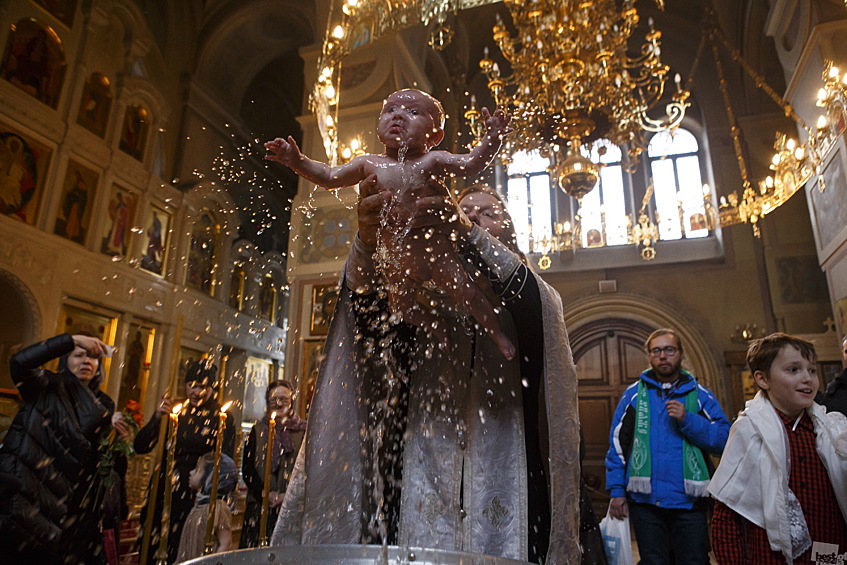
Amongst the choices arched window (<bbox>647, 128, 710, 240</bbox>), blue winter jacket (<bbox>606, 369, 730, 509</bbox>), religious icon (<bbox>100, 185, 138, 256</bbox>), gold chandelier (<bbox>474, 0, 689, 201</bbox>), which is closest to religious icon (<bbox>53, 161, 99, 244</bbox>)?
religious icon (<bbox>100, 185, 138, 256</bbox>)

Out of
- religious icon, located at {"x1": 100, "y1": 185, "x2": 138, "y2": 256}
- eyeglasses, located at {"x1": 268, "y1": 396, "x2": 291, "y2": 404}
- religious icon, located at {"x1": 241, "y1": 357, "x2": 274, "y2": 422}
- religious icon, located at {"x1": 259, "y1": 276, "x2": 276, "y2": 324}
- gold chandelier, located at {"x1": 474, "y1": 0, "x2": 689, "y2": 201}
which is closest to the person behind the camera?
eyeglasses, located at {"x1": 268, "y1": 396, "x2": 291, "y2": 404}

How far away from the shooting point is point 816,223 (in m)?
8.73

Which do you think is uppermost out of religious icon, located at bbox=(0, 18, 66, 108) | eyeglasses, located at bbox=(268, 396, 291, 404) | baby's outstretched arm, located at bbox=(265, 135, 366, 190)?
religious icon, located at bbox=(0, 18, 66, 108)

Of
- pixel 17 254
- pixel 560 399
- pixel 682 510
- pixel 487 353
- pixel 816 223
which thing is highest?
pixel 816 223

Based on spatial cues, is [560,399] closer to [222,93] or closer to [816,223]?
[816,223]

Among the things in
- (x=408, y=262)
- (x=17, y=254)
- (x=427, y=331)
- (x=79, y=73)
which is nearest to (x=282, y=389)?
(x=427, y=331)

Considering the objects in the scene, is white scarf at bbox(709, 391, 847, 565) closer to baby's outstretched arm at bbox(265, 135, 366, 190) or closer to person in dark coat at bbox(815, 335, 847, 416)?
person in dark coat at bbox(815, 335, 847, 416)

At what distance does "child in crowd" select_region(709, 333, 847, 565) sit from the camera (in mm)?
1979

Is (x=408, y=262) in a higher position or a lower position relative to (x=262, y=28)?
lower

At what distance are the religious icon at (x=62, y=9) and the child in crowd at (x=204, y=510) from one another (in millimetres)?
9573

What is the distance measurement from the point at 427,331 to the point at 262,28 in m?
12.3

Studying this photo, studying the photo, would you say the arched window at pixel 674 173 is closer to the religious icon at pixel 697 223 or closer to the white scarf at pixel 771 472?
the religious icon at pixel 697 223

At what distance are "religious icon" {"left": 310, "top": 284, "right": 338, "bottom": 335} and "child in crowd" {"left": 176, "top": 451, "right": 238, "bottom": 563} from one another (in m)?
3.03

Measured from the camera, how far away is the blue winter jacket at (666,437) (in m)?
3.16
